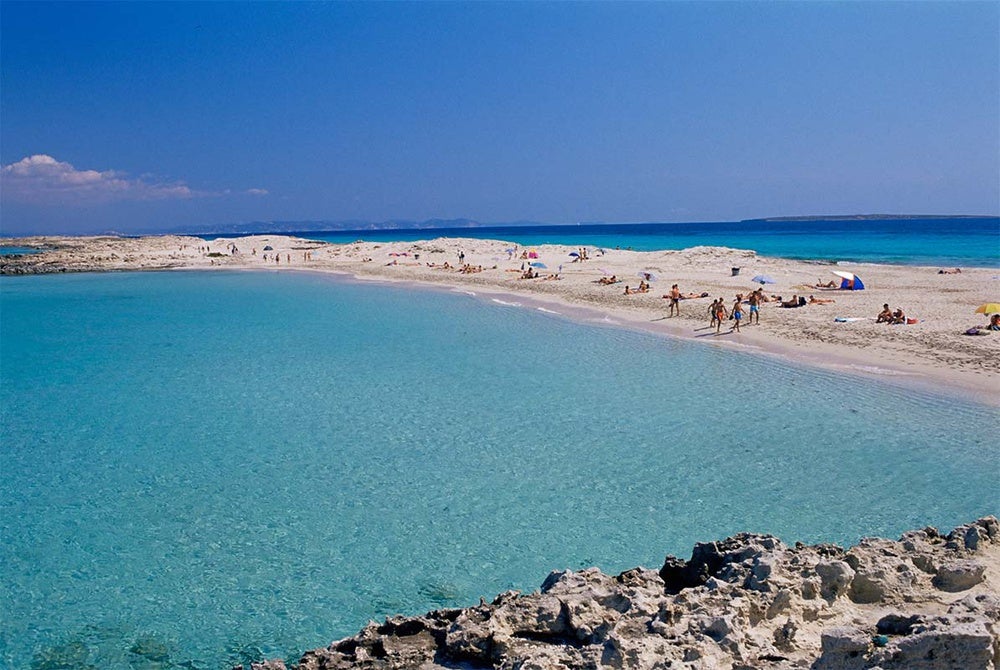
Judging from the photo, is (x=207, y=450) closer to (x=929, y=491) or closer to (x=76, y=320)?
(x=929, y=491)

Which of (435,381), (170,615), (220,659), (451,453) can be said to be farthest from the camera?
(435,381)

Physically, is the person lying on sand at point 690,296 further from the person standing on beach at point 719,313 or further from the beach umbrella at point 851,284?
the beach umbrella at point 851,284

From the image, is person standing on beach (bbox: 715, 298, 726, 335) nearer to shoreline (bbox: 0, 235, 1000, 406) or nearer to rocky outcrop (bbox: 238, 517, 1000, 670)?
shoreline (bbox: 0, 235, 1000, 406)

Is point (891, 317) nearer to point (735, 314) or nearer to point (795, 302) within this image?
point (795, 302)

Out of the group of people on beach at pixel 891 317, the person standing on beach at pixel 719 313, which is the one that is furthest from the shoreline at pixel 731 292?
the group of people on beach at pixel 891 317

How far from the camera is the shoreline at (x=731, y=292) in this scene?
19.6 meters

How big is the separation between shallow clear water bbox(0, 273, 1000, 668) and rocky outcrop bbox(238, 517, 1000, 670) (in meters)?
2.13

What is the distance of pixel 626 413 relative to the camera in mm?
15641

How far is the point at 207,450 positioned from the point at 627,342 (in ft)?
47.0

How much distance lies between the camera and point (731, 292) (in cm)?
3356

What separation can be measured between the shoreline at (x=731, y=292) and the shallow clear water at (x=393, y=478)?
2083 millimetres

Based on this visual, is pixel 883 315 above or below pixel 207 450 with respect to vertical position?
above

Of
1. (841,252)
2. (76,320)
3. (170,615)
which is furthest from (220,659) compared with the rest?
(841,252)

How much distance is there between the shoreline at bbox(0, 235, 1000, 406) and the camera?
1959 cm
